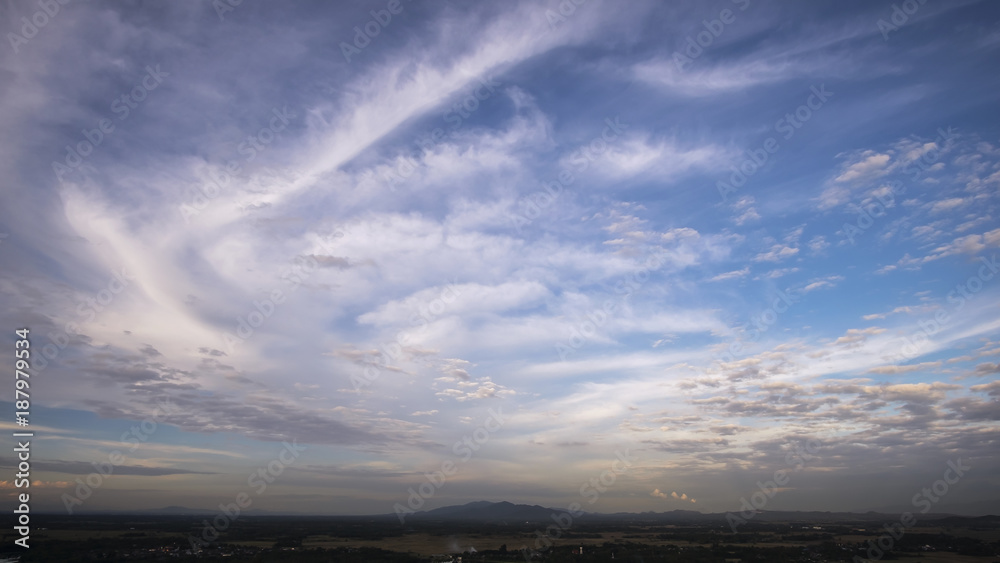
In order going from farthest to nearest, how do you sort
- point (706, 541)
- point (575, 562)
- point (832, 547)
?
point (706, 541) < point (832, 547) < point (575, 562)

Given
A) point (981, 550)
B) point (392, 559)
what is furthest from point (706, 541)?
point (392, 559)

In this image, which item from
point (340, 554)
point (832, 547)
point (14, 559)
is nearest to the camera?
point (14, 559)

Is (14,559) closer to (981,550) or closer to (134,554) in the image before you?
(134,554)

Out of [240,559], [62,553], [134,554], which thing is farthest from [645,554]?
[62,553]

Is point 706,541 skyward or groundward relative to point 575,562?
groundward

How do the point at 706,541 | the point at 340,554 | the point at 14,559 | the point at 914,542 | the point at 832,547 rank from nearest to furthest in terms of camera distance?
the point at 14,559 < the point at 340,554 < the point at 832,547 < the point at 914,542 < the point at 706,541

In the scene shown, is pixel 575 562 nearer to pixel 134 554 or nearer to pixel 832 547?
pixel 832 547

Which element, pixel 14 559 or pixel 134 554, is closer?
pixel 14 559

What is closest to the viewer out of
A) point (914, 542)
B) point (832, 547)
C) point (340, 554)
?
point (340, 554)

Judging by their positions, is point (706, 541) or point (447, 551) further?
point (706, 541)
